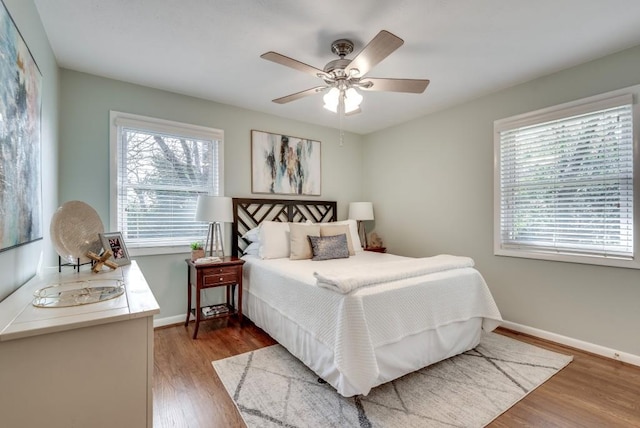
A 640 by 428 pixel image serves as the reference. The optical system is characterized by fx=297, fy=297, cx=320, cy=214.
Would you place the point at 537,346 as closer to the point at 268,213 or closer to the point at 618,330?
the point at 618,330

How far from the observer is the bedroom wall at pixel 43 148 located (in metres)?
1.38

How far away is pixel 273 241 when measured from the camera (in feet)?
10.7

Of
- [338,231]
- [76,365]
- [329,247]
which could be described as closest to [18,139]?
[76,365]

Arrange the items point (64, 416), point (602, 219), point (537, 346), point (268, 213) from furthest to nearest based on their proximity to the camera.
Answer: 1. point (268, 213)
2. point (537, 346)
3. point (602, 219)
4. point (64, 416)

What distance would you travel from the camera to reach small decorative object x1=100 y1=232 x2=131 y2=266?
6.60ft

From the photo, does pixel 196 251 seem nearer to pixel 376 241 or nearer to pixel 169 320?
pixel 169 320

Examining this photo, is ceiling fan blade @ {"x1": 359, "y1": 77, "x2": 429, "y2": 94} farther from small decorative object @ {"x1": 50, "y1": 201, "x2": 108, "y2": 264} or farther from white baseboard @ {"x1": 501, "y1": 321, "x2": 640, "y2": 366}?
white baseboard @ {"x1": 501, "y1": 321, "x2": 640, "y2": 366}

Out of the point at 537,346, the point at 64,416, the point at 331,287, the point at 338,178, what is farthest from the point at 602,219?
the point at 64,416

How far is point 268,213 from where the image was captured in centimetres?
388

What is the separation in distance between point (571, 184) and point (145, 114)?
4143 mm

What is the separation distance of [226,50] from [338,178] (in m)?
2.58

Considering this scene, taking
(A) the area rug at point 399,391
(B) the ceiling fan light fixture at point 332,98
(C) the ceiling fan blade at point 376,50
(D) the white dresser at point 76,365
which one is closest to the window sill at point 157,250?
(A) the area rug at point 399,391

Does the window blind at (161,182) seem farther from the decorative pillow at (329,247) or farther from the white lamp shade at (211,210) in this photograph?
the decorative pillow at (329,247)

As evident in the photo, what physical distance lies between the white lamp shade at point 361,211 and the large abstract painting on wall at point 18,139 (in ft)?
11.2
